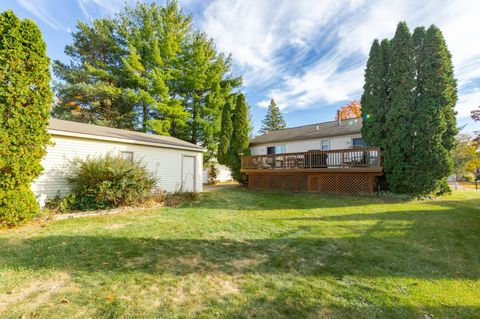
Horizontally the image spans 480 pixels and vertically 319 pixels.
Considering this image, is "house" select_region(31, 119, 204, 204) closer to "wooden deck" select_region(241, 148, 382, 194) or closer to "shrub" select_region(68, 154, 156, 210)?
"shrub" select_region(68, 154, 156, 210)

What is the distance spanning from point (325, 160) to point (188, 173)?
7.63 m

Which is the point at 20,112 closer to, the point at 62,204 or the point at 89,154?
the point at 62,204

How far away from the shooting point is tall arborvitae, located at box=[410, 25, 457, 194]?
9.63 m

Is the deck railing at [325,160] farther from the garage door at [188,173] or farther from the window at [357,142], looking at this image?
the garage door at [188,173]

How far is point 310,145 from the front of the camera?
53.0ft

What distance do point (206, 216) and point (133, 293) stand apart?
4145 mm

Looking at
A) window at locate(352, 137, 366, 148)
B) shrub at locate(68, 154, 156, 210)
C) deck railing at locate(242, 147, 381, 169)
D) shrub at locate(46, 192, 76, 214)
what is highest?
window at locate(352, 137, 366, 148)

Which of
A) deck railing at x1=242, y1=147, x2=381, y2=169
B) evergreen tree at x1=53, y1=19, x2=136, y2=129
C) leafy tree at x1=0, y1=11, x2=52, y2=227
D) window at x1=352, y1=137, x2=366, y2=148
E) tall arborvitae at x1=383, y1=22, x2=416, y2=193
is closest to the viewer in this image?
leafy tree at x1=0, y1=11, x2=52, y2=227

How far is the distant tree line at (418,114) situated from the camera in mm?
9703


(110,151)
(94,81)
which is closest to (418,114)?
(110,151)

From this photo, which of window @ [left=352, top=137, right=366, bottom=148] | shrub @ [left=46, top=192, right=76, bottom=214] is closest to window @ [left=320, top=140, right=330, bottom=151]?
window @ [left=352, top=137, right=366, bottom=148]

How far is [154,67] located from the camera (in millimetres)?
18219

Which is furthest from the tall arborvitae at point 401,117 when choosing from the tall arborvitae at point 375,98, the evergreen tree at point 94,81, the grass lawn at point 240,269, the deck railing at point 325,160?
the evergreen tree at point 94,81

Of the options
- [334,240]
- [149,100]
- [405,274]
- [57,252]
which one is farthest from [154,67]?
[405,274]
